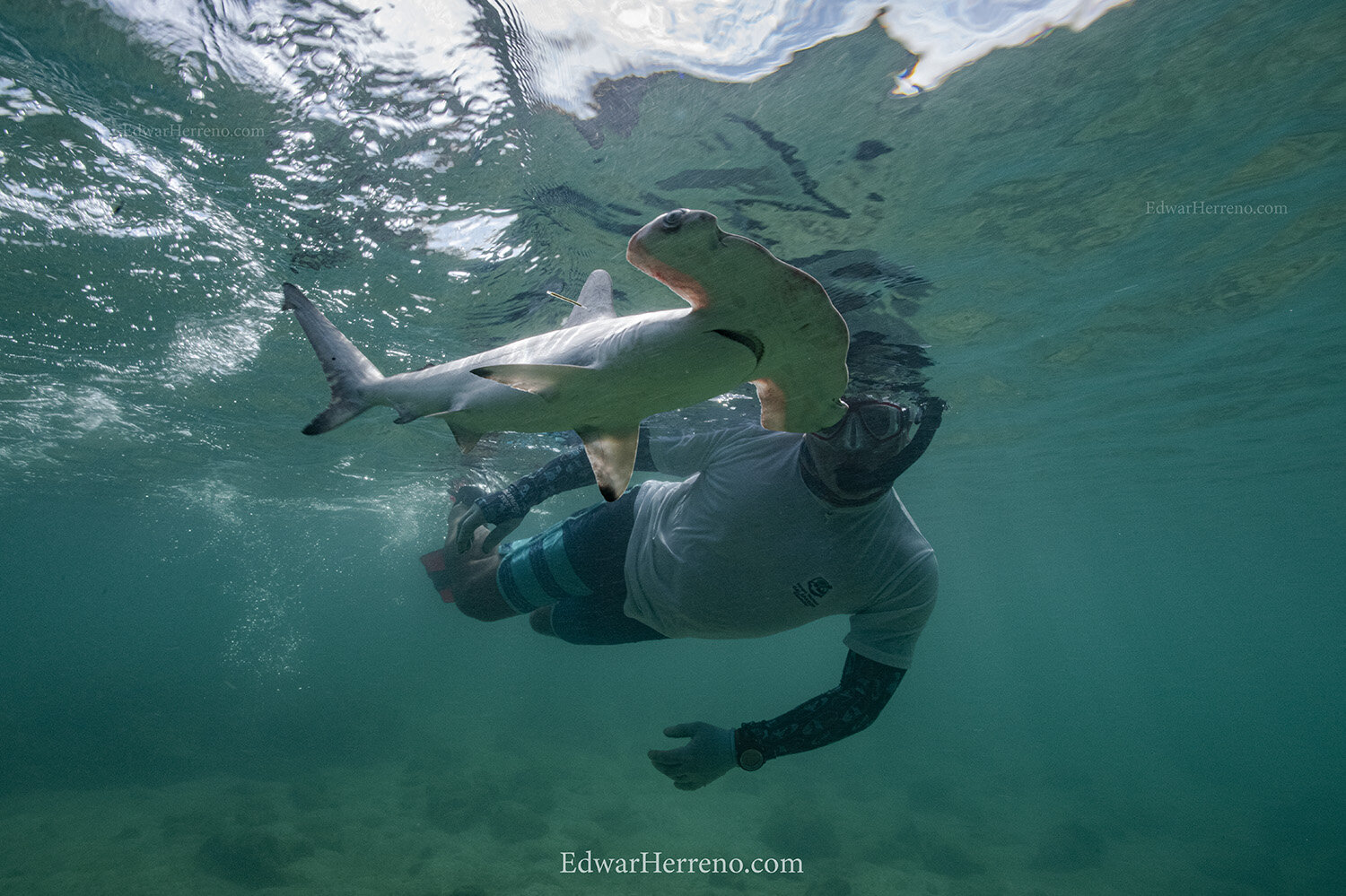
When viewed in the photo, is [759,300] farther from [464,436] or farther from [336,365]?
[336,365]

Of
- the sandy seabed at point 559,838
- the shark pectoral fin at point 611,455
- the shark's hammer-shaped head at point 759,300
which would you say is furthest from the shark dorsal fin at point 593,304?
the sandy seabed at point 559,838

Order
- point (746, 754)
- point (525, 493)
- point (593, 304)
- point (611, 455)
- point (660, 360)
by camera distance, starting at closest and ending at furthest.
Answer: point (660, 360)
point (611, 455)
point (593, 304)
point (746, 754)
point (525, 493)

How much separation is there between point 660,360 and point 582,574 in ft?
11.0

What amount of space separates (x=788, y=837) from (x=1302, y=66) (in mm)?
18183

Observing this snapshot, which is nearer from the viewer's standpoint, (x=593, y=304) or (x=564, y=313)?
(x=593, y=304)

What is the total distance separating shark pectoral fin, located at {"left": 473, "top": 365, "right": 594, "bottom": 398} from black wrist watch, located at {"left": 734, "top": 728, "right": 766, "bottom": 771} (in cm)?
284

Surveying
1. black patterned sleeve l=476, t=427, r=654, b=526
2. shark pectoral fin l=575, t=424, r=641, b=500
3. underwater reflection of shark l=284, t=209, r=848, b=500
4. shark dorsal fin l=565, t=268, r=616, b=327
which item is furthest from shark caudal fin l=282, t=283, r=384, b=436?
black patterned sleeve l=476, t=427, r=654, b=526

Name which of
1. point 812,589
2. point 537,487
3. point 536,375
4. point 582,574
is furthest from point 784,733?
point 536,375

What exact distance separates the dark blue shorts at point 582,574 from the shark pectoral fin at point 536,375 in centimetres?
278

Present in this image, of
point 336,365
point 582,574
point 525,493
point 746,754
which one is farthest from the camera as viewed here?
point 582,574

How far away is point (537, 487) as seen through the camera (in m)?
4.43

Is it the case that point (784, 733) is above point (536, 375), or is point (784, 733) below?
below

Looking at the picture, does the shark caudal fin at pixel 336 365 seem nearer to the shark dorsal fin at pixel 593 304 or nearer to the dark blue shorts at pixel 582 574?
the shark dorsal fin at pixel 593 304

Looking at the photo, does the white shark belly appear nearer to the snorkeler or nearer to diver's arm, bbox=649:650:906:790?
the snorkeler
